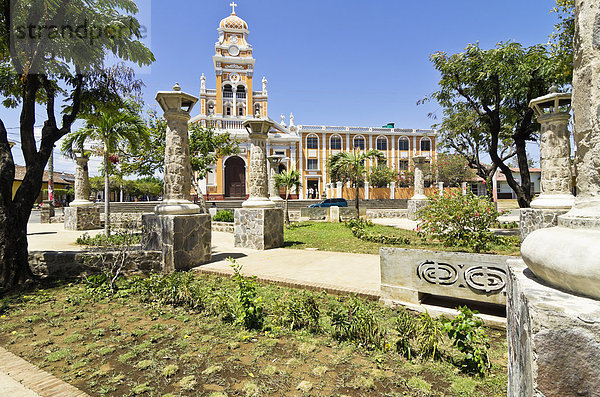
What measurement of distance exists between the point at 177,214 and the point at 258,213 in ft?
8.98

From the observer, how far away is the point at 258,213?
347 inches

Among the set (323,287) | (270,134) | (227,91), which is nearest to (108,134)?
(323,287)

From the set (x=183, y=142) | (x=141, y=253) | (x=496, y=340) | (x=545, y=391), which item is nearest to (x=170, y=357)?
(x=545, y=391)

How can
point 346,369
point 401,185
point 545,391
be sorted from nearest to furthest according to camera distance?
point 545,391 < point 346,369 < point 401,185

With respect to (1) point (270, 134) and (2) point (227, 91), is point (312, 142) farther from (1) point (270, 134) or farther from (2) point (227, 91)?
(2) point (227, 91)

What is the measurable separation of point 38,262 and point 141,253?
1.73m

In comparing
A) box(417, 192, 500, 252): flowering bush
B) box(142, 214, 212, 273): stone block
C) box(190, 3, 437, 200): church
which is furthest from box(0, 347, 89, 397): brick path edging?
box(190, 3, 437, 200): church

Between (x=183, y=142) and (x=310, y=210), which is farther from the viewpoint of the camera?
(x=310, y=210)

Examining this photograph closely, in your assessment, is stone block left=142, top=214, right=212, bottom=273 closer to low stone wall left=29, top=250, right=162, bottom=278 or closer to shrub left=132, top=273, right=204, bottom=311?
low stone wall left=29, top=250, right=162, bottom=278

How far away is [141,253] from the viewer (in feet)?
19.5

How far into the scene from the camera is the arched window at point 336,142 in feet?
130

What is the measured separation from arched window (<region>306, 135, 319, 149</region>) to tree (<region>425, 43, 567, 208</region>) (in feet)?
85.4

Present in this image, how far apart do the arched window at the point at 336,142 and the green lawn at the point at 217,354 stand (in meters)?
36.6

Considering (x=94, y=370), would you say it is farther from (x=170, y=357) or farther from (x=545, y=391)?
(x=545, y=391)
